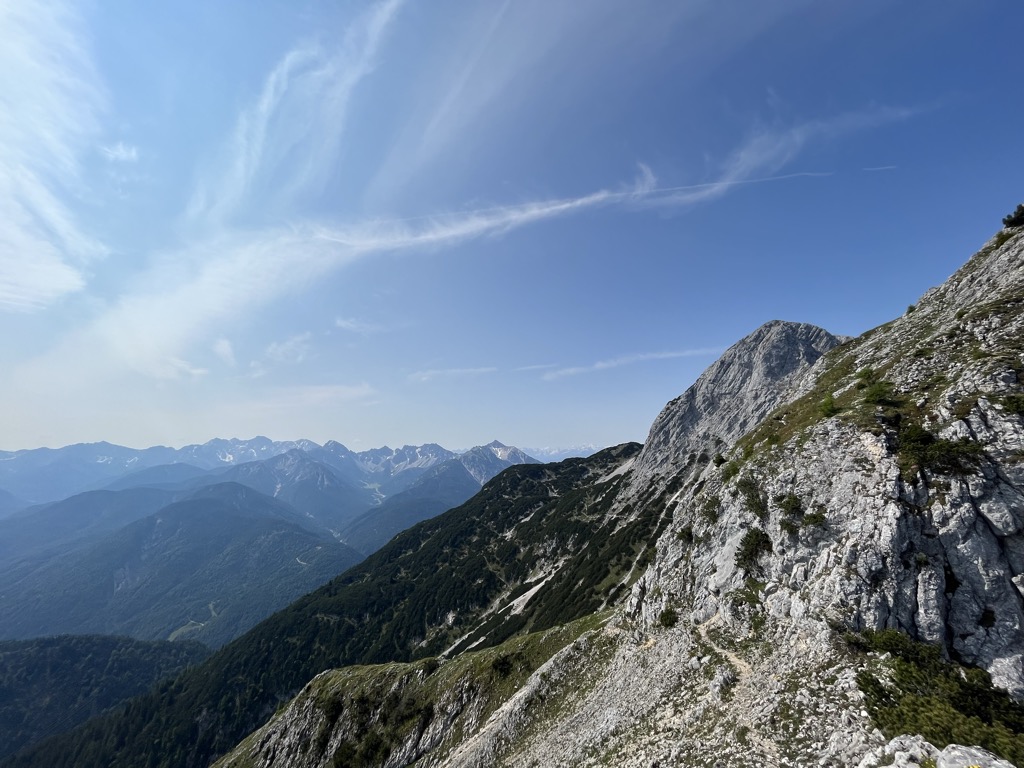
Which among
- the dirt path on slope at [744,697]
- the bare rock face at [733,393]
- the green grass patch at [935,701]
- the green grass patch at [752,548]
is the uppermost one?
the bare rock face at [733,393]

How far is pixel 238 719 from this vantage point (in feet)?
594

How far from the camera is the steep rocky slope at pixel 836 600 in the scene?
2164cm

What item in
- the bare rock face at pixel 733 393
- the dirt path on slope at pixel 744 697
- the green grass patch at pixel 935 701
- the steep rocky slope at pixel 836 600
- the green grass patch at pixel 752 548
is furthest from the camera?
the bare rock face at pixel 733 393

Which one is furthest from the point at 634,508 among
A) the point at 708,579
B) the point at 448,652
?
the point at 708,579

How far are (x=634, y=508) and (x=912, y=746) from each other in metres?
129

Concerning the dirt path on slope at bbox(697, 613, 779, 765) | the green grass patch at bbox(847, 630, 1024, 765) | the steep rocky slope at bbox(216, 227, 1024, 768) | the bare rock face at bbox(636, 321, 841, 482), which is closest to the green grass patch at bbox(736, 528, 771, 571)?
the steep rocky slope at bbox(216, 227, 1024, 768)

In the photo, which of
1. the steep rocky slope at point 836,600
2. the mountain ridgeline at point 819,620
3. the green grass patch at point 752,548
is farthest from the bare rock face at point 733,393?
the green grass patch at point 752,548

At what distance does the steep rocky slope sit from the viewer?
71.0 ft

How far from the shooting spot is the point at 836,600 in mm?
26359

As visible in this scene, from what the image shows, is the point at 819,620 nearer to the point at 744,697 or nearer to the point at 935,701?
the point at 935,701

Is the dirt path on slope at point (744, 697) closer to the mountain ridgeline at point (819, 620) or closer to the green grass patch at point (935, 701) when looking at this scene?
the mountain ridgeline at point (819, 620)

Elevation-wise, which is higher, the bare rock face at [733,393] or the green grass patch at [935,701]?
the bare rock face at [733,393]

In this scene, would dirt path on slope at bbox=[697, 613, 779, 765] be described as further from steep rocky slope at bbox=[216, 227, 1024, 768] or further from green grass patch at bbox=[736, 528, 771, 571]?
green grass patch at bbox=[736, 528, 771, 571]

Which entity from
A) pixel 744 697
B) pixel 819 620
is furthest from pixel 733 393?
pixel 744 697
